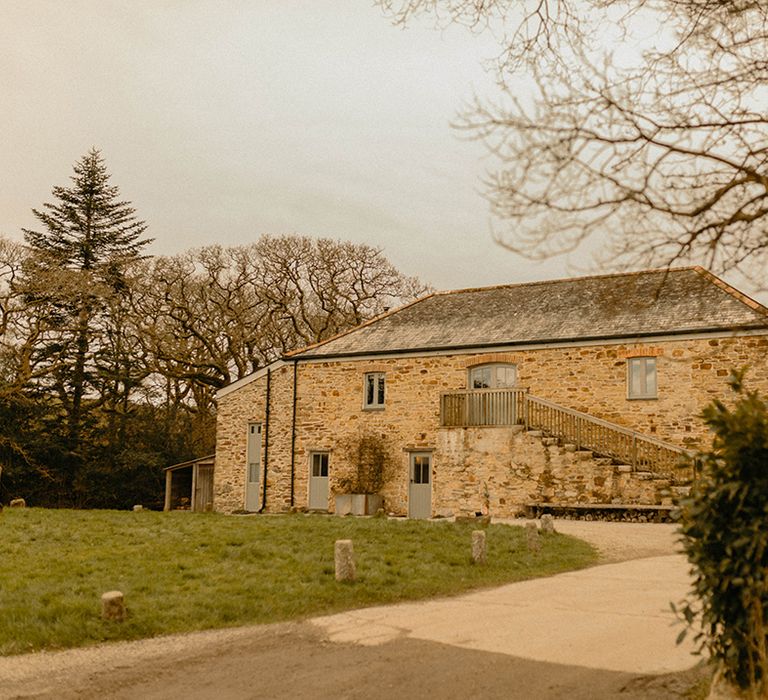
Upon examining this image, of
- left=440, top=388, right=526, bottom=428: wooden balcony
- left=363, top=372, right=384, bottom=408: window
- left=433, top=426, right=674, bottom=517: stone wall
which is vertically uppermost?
left=363, top=372, right=384, bottom=408: window

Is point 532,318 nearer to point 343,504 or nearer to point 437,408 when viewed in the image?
point 437,408

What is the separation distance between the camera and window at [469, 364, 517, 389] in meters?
24.9

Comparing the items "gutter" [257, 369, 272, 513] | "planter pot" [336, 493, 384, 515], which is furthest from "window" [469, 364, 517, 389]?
"gutter" [257, 369, 272, 513]

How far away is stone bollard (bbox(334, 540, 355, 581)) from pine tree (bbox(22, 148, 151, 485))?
24.5m

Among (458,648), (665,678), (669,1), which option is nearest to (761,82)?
(669,1)

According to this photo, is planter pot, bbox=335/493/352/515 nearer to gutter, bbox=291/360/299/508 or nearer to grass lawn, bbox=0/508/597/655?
gutter, bbox=291/360/299/508

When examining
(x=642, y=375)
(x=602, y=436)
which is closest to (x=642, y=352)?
(x=642, y=375)

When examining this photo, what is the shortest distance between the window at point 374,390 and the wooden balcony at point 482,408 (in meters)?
2.36

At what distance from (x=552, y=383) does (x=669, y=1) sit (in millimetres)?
18406

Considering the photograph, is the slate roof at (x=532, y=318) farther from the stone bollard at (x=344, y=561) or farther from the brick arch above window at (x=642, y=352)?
the stone bollard at (x=344, y=561)

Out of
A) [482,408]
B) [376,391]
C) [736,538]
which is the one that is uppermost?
[376,391]

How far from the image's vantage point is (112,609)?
29.0ft

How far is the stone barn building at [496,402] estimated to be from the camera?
21859 millimetres

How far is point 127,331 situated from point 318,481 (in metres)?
13.4
